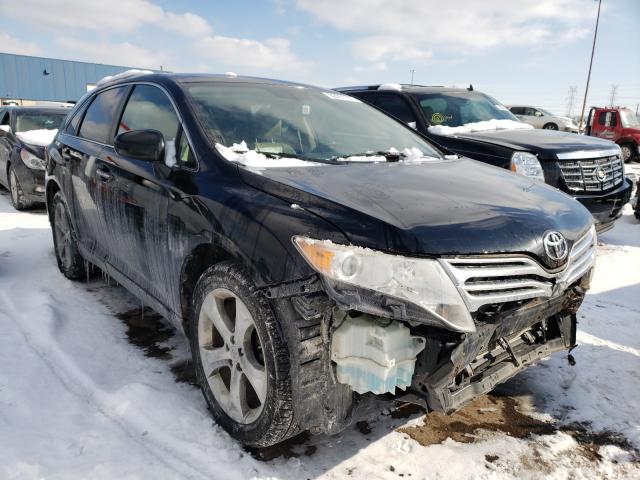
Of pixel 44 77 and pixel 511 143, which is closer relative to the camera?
pixel 511 143

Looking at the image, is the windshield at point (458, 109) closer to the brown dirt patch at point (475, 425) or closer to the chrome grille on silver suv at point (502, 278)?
the brown dirt patch at point (475, 425)

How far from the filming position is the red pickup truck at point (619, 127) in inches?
666

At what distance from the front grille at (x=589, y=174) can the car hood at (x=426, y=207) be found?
119 inches

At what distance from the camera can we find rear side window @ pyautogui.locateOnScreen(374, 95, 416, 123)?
6.02 m

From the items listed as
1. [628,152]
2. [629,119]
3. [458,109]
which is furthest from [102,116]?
[629,119]

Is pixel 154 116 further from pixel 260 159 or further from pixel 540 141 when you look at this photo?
pixel 540 141

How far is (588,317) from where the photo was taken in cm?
371

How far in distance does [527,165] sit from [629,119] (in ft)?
51.4

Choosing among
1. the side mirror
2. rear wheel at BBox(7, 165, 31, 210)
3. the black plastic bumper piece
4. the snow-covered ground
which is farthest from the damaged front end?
rear wheel at BBox(7, 165, 31, 210)

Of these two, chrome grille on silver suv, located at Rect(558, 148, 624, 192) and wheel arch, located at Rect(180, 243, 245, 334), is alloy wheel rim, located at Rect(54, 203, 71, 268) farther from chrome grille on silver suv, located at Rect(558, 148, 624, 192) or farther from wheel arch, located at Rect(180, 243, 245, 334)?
chrome grille on silver suv, located at Rect(558, 148, 624, 192)

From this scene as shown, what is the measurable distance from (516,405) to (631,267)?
10.8 feet

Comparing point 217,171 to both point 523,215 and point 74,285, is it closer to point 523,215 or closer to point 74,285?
point 523,215

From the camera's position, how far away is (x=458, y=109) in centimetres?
621

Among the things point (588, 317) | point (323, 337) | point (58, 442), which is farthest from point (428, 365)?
point (588, 317)
